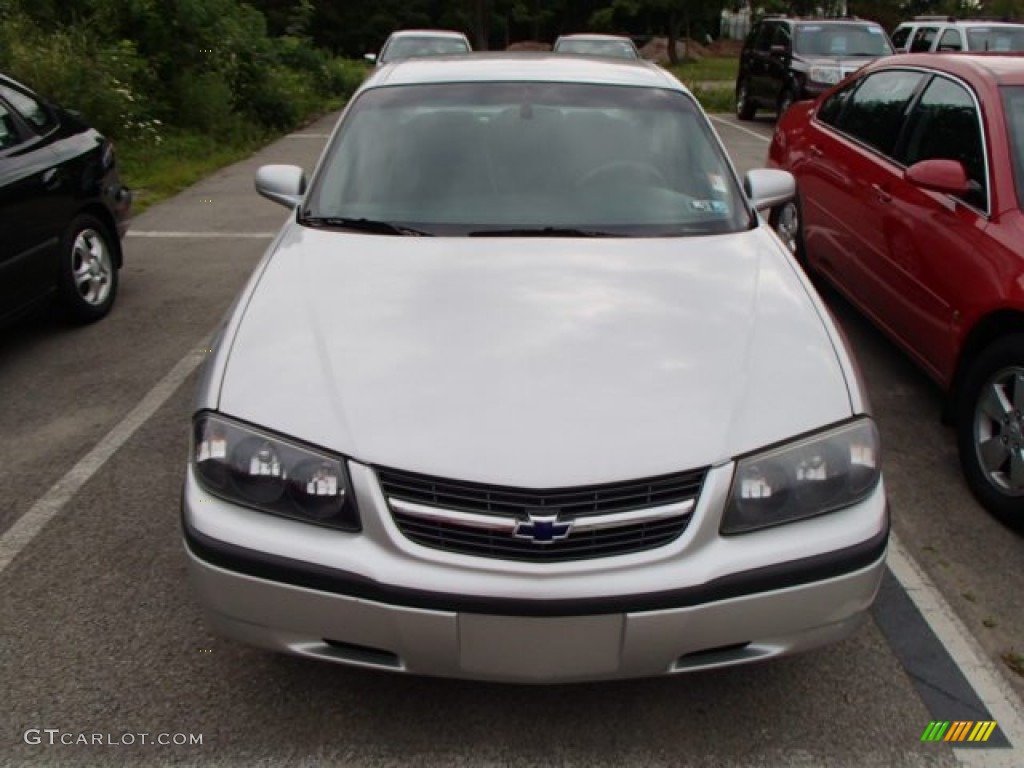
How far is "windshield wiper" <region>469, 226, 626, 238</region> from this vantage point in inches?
122

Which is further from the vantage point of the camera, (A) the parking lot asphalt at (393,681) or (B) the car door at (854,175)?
(B) the car door at (854,175)

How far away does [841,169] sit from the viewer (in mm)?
5211

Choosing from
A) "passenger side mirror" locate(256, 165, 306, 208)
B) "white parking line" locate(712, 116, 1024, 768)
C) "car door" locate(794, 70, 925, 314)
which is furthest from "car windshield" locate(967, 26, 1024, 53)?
"passenger side mirror" locate(256, 165, 306, 208)

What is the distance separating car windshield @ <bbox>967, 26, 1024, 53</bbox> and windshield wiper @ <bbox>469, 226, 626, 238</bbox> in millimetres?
12891

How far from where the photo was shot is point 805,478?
2203 mm

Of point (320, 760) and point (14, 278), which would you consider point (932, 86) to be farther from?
point (14, 278)

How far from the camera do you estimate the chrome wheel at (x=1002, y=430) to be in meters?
3.38

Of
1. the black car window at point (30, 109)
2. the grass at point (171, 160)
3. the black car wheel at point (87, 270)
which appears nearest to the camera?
the black car window at point (30, 109)

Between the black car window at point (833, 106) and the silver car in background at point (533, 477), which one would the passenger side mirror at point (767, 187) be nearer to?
the silver car in background at point (533, 477)

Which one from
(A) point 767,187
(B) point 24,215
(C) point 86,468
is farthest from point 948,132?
(B) point 24,215

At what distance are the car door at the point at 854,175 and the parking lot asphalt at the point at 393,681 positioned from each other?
1284mm

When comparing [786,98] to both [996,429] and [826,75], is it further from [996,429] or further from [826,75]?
[996,429]

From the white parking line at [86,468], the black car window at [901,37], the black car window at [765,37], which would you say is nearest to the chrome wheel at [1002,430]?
the white parking line at [86,468]

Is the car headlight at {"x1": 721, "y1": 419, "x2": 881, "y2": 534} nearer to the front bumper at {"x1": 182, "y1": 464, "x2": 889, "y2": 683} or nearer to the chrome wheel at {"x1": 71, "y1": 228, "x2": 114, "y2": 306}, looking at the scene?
the front bumper at {"x1": 182, "y1": 464, "x2": 889, "y2": 683}
